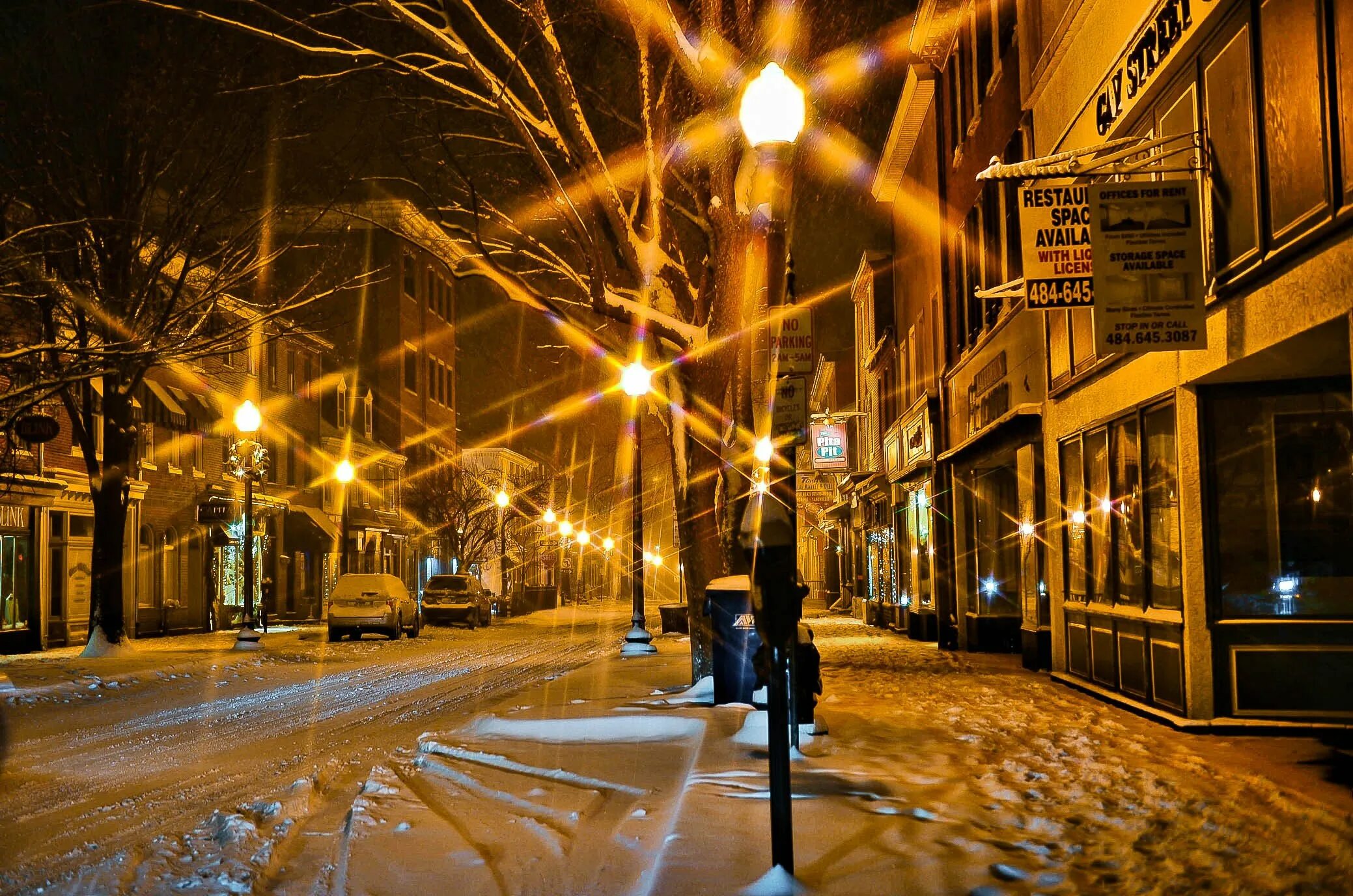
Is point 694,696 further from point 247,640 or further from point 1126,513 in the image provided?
point 247,640

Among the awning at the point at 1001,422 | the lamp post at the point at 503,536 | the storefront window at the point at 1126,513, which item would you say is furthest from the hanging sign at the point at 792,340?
the lamp post at the point at 503,536

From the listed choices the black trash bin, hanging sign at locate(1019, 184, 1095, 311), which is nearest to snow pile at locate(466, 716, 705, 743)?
the black trash bin

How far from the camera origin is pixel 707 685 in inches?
591

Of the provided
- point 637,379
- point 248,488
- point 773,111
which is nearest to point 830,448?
point 248,488

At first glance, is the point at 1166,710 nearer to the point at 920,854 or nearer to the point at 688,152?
the point at 920,854

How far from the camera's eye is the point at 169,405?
119ft

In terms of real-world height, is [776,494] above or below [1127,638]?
above

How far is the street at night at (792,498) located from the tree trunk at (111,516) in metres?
0.08

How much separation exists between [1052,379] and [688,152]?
5491 millimetres

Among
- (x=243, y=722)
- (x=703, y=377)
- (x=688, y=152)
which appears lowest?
(x=243, y=722)

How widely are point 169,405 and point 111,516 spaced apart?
10.7 meters

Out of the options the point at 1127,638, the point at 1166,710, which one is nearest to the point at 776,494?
the point at 1166,710

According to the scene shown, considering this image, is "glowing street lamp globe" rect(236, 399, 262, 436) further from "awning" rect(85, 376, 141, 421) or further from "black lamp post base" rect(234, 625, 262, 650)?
"black lamp post base" rect(234, 625, 262, 650)

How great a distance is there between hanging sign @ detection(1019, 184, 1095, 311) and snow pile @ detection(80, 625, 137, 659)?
1998cm
